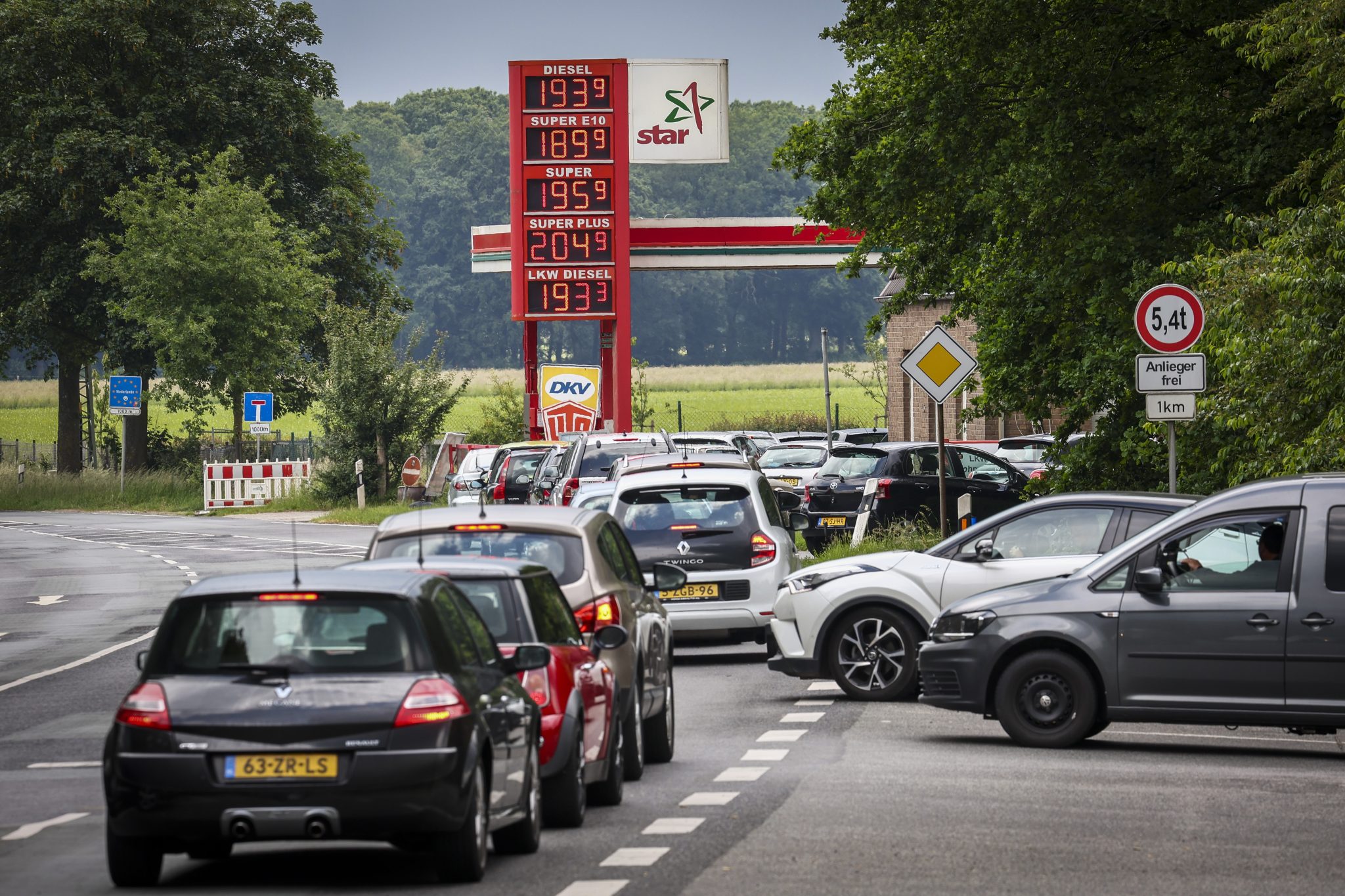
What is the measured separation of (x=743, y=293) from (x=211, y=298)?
294ft

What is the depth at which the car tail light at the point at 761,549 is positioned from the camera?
60.4 ft

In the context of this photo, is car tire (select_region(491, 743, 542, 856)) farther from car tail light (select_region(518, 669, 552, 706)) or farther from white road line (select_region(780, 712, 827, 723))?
white road line (select_region(780, 712, 827, 723))

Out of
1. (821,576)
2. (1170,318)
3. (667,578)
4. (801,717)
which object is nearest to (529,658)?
(667,578)

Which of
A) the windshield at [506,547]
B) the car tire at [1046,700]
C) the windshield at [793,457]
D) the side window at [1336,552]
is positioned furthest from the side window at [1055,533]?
the windshield at [793,457]

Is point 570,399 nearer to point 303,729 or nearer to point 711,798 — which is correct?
point 711,798

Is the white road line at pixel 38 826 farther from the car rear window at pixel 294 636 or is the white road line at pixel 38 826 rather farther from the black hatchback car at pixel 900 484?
the black hatchback car at pixel 900 484

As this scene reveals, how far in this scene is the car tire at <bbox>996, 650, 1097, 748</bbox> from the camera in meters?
13.2

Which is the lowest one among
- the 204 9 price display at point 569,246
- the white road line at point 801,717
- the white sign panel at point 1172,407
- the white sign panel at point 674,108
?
the white road line at point 801,717

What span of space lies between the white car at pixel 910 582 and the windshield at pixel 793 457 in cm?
2263

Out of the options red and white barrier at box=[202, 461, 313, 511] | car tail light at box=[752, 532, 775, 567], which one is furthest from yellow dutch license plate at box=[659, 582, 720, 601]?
red and white barrier at box=[202, 461, 313, 511]

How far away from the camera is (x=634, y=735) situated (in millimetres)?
11789

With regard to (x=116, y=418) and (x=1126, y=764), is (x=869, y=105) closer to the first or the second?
(x=1126, y=764)

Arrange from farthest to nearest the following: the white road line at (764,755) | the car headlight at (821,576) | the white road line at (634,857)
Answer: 1. the car headlight at (821,576)
2. the white road line at (764,755)
3. the white road line at (634,857)

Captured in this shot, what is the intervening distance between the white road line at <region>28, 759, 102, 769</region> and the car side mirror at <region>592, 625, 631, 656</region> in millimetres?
4040
